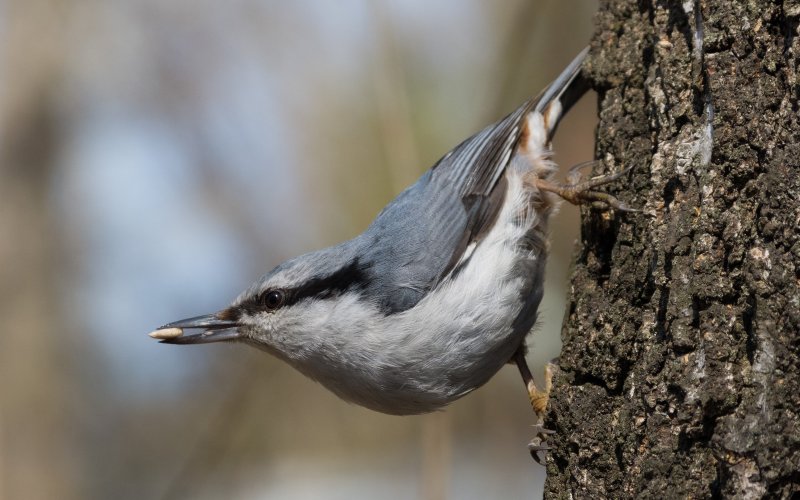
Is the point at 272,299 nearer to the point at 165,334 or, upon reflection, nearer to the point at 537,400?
the point at 165,334

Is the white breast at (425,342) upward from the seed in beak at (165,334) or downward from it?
downward

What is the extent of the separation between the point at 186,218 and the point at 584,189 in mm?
3600

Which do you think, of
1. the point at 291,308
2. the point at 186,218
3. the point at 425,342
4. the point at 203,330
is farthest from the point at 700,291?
the point at 186,218

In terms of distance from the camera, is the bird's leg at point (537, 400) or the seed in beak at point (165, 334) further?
the seed in beak at point (165, 334)

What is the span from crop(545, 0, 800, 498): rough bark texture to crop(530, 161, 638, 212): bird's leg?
0.15ft

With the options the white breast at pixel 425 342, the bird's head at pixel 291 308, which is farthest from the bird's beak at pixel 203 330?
the white breast at pixel 425 342

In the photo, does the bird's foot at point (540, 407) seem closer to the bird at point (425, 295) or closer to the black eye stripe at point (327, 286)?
the bird at point (425, 295)

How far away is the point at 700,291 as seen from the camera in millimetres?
1846

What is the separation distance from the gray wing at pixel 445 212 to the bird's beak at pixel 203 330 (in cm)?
52

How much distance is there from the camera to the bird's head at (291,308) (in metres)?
2.59

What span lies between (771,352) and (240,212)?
4.17 meters

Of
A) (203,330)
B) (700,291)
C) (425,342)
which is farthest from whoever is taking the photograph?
(203,330)

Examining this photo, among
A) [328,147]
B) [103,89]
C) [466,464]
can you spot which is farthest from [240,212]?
[466,464]

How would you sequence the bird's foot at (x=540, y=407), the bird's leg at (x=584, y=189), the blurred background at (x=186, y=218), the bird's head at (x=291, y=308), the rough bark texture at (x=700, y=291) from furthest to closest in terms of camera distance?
1. the blurred background at (x=186, y=218)
2. the bird's head at (x=291, y=308)
3. the bird's foot at (x=540, y=407)
4. the bird's leg at (x=584, y=189)
5. the rough bark texture at (x=700, y=291)
